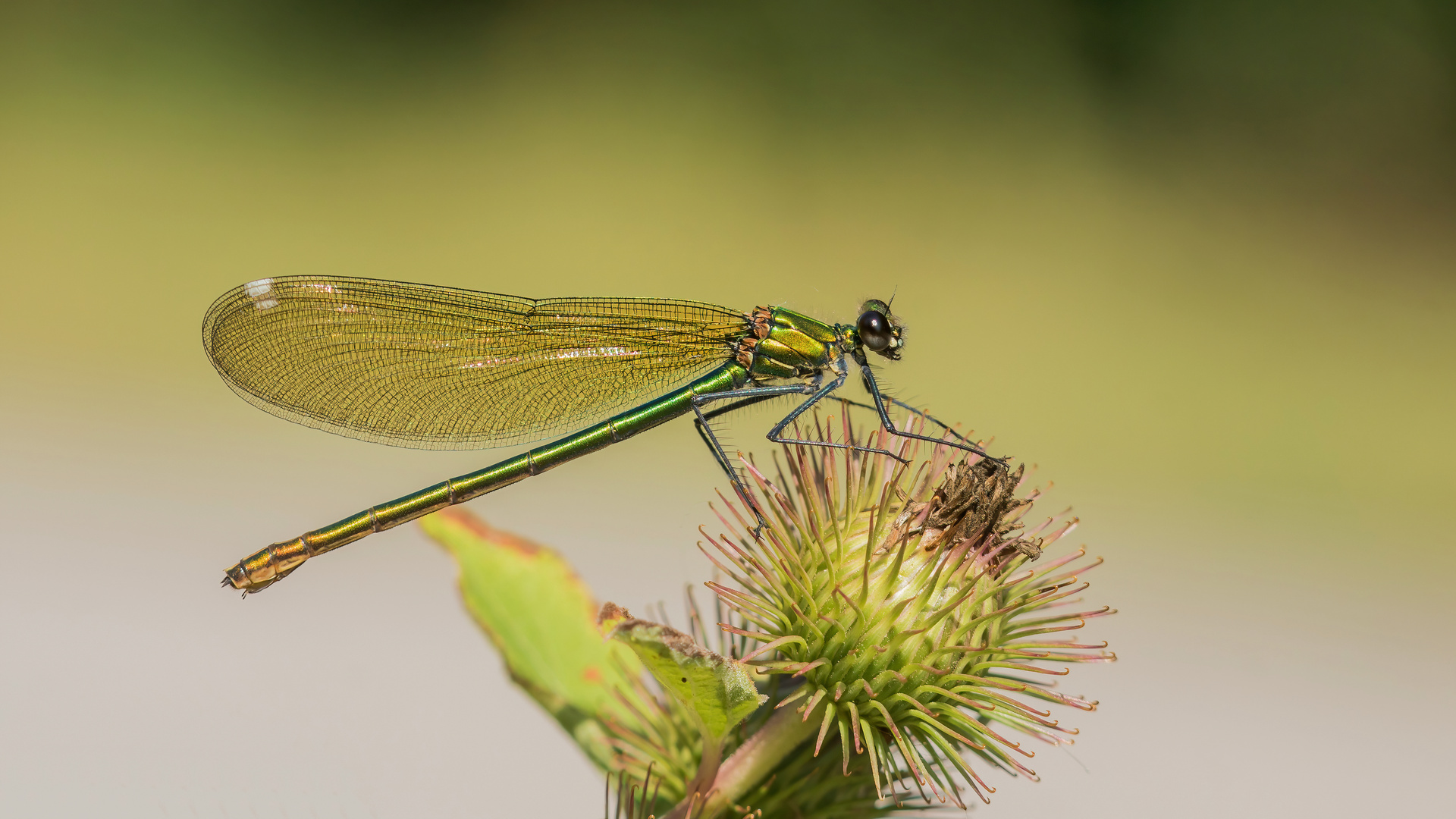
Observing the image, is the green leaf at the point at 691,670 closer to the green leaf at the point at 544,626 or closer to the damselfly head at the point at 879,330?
the green leaf at the point at 544,626

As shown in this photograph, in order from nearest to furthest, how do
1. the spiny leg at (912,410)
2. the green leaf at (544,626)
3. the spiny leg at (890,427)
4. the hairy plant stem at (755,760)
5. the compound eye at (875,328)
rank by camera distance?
1. the hairy plant stem at (755,760)
2. the spiny leg at (890,427)
3. the spiny leg at (912,410)
4. the green leaf at (544,626)
5. the compound eye at (875,328)

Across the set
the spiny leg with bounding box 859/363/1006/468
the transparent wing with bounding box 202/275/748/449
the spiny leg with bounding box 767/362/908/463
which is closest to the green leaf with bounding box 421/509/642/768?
the transparent wing with bounding box 202/275/748/449

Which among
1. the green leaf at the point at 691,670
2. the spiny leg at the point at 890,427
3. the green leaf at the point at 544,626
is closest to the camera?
the green leaf at the point at 691,670

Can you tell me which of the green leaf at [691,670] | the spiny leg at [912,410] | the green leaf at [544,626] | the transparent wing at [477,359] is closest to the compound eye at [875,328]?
the spiny leg at [912,410]

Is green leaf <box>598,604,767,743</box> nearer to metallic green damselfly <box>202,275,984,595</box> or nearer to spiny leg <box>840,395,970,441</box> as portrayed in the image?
spiny leg <box>840,395,970,441</box>

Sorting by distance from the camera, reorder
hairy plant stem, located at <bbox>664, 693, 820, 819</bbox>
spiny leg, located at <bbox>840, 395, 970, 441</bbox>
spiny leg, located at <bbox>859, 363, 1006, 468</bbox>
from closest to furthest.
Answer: hairy plant stem, located at <bbox>664, 693, 820, 819</bbox> < spiny leg, located at <bbox>859, 363, 1006, 468</bbox> < spiny leg, located at <bbox>840, 395, 970, 441</bbox>

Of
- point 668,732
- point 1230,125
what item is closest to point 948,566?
point 668,732
